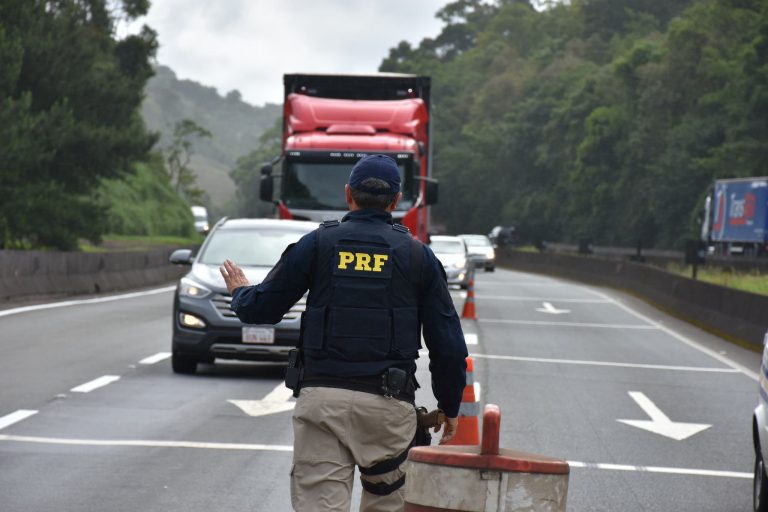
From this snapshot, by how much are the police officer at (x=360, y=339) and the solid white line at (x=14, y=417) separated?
625 cm

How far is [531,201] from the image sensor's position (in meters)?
100

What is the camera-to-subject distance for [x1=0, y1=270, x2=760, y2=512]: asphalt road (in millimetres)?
8812

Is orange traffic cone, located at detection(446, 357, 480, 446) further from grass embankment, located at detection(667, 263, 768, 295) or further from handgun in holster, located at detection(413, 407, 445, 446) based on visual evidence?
grass embankment, located at detection(667, 263, 768, 295)

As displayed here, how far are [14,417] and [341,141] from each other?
14.3 m

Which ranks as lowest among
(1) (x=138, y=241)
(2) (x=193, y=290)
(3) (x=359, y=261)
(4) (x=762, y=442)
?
(1) (x=138, y=241)

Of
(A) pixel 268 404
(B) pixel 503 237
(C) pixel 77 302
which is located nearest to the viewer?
(A) pixel 268 404

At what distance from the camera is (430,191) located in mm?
26078

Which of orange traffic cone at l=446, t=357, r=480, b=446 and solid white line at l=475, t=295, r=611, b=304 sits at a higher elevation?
orange traffic cone at l=446, t=357, r=480, b=446

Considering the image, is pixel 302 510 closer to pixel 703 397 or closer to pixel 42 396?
pixel 42 396

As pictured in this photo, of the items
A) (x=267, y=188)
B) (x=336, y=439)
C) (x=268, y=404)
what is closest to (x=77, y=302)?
(x=267, y=188)

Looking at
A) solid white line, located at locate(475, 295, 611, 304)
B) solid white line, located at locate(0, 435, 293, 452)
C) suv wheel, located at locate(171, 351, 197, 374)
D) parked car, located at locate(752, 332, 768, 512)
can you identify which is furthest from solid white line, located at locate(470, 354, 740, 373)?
solid white line, located at locate(475, 295, 611, 304)

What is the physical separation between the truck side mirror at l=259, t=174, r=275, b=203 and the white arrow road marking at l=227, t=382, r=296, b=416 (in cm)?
1174

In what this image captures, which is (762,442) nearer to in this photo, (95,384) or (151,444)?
(151,444)

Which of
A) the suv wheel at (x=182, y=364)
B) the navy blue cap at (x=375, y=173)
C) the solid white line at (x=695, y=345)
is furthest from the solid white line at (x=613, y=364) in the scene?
the navy blue cap at (x=375, y=173)
